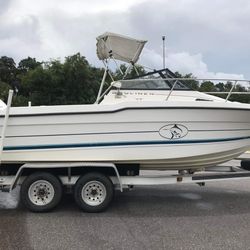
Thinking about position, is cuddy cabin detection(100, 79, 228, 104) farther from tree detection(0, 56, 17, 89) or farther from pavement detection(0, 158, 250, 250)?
tree detection(0, 56, 17, 89)

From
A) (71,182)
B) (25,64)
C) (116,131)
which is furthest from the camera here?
(25,64)

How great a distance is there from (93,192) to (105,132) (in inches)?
36.3

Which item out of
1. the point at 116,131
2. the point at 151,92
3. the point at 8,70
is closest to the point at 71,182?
the point at 116,131

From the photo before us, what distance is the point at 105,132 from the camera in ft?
22.4

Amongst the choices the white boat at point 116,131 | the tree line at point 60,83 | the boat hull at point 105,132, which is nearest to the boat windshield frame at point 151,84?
the white boat at point 116,131

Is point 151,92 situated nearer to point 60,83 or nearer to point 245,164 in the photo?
point 245,164

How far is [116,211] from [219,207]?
5.37 feet

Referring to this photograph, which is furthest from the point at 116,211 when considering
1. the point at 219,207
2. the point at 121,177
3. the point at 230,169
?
the point at 230,169

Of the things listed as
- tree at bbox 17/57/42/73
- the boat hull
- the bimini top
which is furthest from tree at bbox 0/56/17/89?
the boat hull

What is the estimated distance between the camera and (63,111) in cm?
682

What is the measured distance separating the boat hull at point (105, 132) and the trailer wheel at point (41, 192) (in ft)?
0.93

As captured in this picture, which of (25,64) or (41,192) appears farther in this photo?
(25,64)

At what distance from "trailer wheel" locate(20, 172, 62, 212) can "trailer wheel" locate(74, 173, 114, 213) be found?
1.02 feet

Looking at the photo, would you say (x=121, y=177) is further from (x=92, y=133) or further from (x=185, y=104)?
(x=185, y=104)
